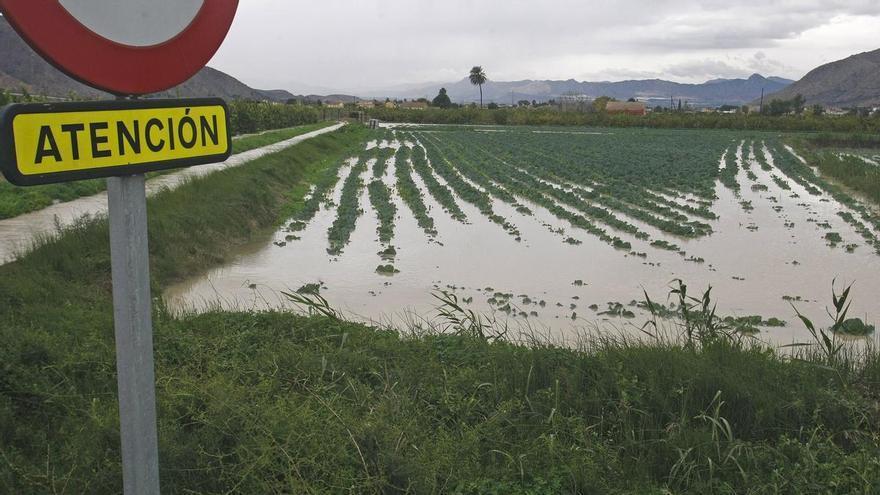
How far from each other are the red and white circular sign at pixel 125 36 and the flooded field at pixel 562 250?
459 cm

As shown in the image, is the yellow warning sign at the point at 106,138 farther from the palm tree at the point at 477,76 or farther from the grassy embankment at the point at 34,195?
the palm tree at the point at 477,76

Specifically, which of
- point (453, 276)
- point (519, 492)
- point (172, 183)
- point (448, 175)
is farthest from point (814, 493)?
point (448, 175)

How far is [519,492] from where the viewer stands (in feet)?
9.68

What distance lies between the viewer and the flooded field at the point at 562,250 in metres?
8.83

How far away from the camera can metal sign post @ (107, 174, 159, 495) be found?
1.81 metres

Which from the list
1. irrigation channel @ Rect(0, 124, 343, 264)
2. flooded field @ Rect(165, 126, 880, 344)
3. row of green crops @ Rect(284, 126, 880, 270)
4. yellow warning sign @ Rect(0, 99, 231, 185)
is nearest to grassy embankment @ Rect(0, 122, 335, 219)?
irrigation channel @ Rect(0, 124, 343, 264)

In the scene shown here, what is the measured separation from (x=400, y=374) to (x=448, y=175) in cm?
1869

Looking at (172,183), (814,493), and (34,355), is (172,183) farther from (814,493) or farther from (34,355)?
(814,493)

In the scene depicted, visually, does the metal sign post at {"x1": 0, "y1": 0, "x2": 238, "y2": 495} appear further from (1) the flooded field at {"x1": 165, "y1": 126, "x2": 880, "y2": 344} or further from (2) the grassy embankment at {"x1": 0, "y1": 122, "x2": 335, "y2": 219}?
(2) the grassy embankment at {"x1": 0, "y1": 122, "x2": 335, "y2": 219}

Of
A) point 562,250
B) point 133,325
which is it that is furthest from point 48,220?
point 133,325

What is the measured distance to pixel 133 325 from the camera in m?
1.87

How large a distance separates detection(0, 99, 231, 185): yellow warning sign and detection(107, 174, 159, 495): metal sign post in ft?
0.26

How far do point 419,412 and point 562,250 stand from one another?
867 cm

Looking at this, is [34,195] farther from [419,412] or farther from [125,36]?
[125,36]
